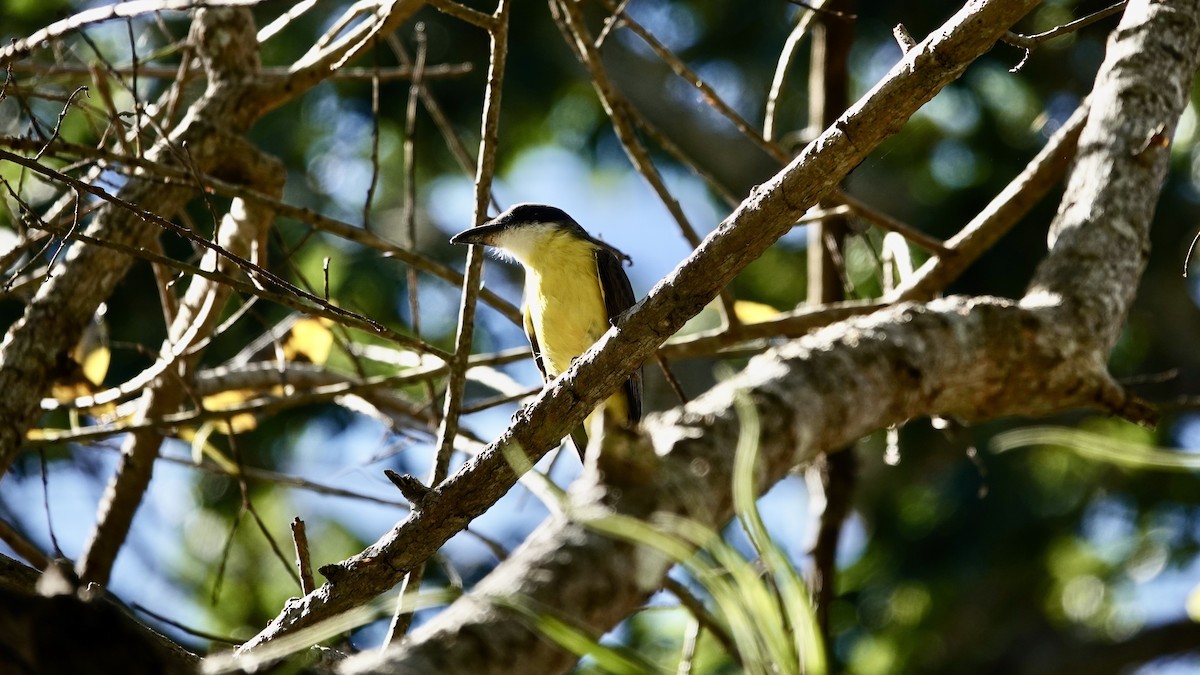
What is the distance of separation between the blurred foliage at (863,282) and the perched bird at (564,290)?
10.5 ft

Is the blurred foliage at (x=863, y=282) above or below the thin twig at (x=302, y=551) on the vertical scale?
above

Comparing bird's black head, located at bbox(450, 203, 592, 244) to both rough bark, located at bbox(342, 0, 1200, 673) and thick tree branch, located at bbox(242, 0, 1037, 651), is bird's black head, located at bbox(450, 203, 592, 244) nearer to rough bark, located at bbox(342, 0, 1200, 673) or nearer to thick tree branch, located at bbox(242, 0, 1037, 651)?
rough bark, located at bbox(342, 0, 1200, 673)

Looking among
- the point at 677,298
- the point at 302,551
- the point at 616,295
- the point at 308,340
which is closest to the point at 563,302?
the point at 616,295

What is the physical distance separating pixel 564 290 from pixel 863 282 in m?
3.47

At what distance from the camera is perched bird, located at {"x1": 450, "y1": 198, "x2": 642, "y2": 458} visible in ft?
16.8

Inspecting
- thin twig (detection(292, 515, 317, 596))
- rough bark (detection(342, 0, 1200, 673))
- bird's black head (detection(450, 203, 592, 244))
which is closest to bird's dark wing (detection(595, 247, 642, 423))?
bird's black head (detection(450, 203, 592, 244))

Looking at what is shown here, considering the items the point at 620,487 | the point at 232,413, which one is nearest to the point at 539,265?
the point at 232,413

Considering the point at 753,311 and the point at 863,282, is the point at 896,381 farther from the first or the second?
the point at 863,282

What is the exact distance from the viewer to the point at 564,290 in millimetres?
5191

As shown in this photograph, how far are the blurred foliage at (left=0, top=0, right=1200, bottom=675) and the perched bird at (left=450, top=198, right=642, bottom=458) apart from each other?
320cm

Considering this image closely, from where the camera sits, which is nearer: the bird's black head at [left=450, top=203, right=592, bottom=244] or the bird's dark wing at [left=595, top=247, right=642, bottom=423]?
the bird's dark wing at [left=595, top=247, right=642, bottom=423]

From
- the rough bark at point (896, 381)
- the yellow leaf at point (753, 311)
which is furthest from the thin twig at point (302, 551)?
the yellow leaf at point (753, 311)

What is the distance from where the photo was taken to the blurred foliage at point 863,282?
8.48 metres

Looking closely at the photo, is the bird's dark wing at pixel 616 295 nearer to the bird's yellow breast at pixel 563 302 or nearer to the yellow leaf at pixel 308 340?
the bird's yellow breast at pixel 563 302
